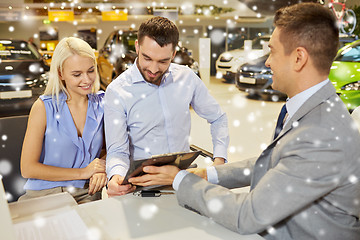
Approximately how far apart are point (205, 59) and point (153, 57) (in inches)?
303

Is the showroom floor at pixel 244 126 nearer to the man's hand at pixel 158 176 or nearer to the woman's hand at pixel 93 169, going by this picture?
the woman's hand at pixel 93 169

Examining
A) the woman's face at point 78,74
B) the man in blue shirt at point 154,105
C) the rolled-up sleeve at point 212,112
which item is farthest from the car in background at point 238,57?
the woman's face at point 78,74

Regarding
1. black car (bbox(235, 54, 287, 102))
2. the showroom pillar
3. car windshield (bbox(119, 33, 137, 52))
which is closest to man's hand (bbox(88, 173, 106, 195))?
car windshield (bbox(119, 33, 137, 52))

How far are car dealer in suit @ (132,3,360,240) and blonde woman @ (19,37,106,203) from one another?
0.61 metres

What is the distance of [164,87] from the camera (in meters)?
1.91

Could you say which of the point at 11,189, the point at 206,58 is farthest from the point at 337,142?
the point at 206,58

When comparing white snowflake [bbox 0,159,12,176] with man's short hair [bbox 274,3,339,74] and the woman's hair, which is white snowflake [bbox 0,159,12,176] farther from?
man's short hair [bbox 274,3,339,74]

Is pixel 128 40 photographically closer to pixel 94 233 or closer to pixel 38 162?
pixel 38 162

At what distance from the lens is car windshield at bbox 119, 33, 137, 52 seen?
22.4 ft

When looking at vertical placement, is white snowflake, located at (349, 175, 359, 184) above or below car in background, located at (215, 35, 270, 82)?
above

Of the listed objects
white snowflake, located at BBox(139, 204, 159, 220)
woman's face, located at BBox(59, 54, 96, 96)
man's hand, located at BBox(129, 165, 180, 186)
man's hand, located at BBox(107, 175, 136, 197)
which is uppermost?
woman's face, located at BBox(59, 54, 96, 96)

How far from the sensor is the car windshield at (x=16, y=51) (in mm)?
5219

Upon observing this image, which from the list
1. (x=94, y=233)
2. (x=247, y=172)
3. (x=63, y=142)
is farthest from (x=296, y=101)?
(x=63, y=142)

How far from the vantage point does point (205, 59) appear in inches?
364
